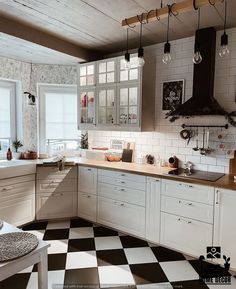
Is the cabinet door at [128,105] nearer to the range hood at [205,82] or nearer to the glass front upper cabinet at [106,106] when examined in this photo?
the glass front upper cabinet at [106,106]

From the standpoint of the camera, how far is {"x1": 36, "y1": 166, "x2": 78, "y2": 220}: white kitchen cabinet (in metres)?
3.20

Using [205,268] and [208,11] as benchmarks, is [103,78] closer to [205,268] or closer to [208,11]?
[208,11]

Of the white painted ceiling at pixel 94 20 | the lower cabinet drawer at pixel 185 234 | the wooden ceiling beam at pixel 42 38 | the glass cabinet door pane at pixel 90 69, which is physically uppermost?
the white painted ceiling at pixel 94 20

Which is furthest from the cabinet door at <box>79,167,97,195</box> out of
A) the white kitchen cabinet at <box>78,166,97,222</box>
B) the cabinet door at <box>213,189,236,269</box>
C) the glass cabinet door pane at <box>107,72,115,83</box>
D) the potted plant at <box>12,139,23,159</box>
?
the cabinet door at <box>213,189,236,269</box>

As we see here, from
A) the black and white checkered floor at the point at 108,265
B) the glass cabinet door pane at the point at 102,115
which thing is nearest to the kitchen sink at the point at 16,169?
the black and white checkered floor at the point at 108,265

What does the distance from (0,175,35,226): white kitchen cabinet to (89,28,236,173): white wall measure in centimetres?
143

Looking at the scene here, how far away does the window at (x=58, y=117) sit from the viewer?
386 centimetres

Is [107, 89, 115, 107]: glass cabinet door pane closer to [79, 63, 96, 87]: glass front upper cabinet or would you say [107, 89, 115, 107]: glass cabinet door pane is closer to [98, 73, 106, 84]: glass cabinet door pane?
[98, 73, 106, 84]: glass cabinet door pane

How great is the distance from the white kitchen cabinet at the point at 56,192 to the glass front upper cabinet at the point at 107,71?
128 cm

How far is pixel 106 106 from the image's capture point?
3.34 meters

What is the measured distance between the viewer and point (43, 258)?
1509 millimetres

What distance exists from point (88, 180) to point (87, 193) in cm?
18

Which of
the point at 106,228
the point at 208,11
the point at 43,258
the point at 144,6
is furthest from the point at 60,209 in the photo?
the point at 208,11

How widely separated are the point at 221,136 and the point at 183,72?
92 centimetres
